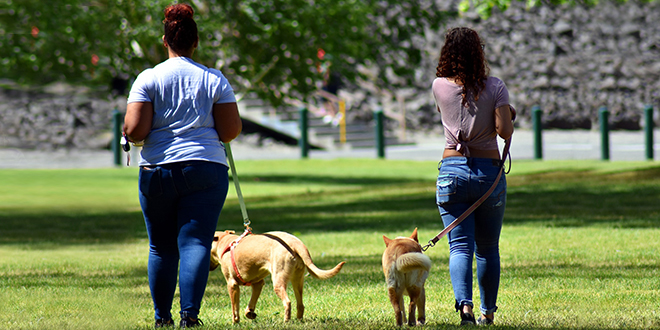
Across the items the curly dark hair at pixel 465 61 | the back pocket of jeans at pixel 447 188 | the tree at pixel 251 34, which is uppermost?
the tree at pixel 251 34

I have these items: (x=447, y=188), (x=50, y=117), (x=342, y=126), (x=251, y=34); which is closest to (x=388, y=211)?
(x=251, y=34)

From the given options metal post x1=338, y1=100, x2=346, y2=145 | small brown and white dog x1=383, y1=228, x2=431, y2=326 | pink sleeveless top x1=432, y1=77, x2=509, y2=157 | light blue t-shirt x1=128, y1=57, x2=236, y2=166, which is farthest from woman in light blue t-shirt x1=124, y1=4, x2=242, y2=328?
metal post x1=338, y1=100, x2=346, y2=145

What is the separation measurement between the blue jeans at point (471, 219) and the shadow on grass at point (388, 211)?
18.6 ft

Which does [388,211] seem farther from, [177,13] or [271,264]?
[177,13]

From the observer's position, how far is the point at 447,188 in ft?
17.5

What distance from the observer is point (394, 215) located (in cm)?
1333

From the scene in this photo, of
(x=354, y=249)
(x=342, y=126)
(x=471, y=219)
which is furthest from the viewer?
(x=342, y=126)

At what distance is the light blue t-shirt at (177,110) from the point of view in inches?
198

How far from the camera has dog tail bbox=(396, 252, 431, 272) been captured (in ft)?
16.6

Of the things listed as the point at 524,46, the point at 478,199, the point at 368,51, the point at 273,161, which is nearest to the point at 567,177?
the point at 368,51

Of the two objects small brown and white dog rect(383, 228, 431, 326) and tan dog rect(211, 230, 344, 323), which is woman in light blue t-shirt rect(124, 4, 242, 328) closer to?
tan dog rect(211, 230, 344, 323)

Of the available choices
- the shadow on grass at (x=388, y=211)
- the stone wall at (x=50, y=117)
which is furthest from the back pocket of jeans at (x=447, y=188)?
the shadow on grass at (x=388, y=211)

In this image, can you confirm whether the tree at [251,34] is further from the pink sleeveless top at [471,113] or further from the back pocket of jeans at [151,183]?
the back pocket of jeans at [151,183]

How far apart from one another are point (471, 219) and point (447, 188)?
0.25m
